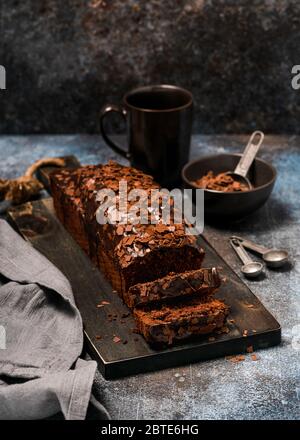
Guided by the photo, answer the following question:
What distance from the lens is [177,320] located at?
63.4 inches

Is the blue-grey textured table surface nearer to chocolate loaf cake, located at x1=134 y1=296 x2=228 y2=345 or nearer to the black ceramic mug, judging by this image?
chocolate loaf cake, located at x1=134 y1=296 x2=228 y2=345

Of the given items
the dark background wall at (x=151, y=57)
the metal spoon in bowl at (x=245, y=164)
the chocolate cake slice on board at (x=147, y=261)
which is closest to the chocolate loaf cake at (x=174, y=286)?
the chocolate cake slice on board at (x=147, y=261)

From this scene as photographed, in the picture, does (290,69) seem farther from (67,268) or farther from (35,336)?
(35,336)

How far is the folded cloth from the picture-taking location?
146 cm

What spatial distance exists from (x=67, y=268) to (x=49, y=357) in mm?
396

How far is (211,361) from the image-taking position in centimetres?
164

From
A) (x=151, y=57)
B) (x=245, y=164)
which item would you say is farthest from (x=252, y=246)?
(x=151, y=57)

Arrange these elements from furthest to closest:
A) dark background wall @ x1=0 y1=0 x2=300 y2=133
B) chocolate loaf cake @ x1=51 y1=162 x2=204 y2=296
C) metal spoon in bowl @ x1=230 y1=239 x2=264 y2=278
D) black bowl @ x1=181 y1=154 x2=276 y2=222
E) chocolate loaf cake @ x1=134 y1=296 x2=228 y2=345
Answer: dark background wall @ x1=0 y1=0 x2=300 y2=133 → black bowl @ x1=181 y1=154 x2=276 y2=222 → metal spoon in bowl @ x1=230 y1=239 x2=264 y2=278 → chocolate loaf cake @ x1=51 y1=162 x2=204 y2=296 → chocolate loaf cake @ x1=134 y1=296 x2=228 y2=345

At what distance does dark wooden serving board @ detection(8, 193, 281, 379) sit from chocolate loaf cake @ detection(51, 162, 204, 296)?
0.15 feet

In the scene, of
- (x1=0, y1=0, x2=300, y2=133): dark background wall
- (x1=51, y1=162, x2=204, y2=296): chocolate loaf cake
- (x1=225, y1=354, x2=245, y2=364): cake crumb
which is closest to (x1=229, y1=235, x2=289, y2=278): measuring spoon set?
(x1=51, y1=162, x2=204, y2=296): chocolate loaf cake

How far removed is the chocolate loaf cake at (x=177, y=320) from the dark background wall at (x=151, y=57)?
125 centimetres

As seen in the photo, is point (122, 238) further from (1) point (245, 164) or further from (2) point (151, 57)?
(2) point (151, 57)
